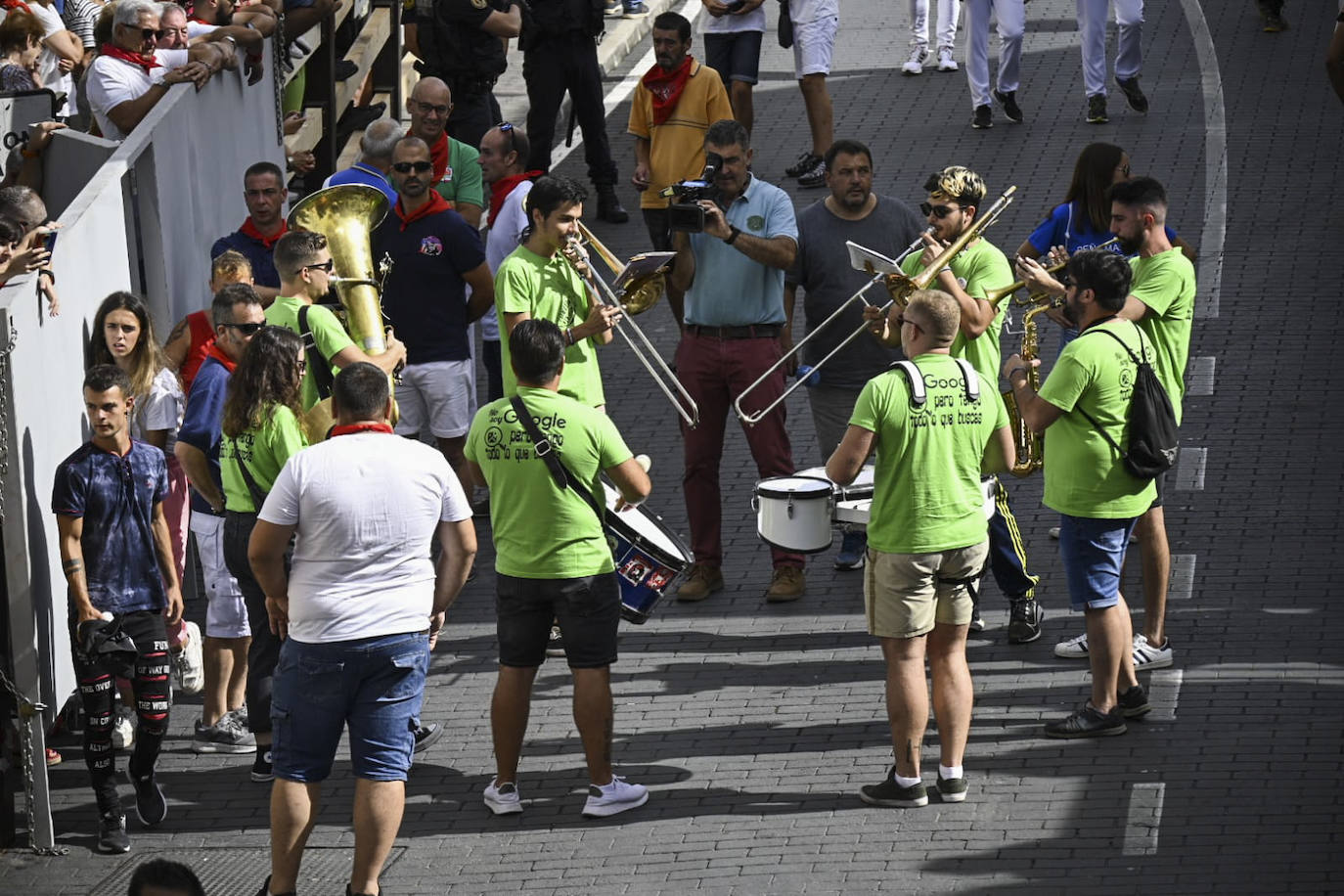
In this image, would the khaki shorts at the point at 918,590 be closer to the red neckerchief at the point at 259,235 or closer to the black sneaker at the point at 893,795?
the black sneaker at the point at 893,795

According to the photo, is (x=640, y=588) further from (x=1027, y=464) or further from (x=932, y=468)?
(x=1027, y=464)

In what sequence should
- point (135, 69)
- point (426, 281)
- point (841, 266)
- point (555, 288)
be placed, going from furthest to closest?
point (135, 69), point (426, 281), point (841, 266), point (555, 288)

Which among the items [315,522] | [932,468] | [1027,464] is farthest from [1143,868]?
[315,522]

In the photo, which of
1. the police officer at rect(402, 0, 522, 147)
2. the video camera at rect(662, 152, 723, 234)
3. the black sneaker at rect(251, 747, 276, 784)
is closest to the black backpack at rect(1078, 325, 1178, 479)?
the video camera at rect(662, 152, 723, 234)

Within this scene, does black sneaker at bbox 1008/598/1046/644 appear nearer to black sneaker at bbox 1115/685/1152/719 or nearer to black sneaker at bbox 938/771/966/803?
black sneaker at bbox 1115/685/1152/719

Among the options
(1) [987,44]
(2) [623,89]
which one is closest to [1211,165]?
(1) [987,44]

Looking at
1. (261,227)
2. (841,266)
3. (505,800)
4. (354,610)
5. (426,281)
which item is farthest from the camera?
(426,281)

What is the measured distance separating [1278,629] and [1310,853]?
2066 mm

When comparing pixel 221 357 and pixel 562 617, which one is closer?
pixel 562 617

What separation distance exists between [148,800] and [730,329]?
369cm

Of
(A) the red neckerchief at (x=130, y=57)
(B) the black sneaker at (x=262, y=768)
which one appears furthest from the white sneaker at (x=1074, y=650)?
(A) the red neckerchief at (x=130, y=57)

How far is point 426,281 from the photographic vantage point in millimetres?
10438

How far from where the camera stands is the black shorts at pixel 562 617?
7.68 metres

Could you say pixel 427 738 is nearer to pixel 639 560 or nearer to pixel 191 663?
pixel 191 663
